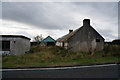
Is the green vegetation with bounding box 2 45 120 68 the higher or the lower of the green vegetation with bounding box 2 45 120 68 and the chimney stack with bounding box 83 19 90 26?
the lower

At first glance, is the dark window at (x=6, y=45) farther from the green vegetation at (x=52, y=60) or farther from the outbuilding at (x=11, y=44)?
the green vegetation at (x=52, y=60)

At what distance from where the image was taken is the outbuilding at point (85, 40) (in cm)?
2044

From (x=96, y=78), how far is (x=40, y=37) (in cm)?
4466

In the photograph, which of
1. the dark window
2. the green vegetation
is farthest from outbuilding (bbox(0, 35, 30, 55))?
the green vegetation

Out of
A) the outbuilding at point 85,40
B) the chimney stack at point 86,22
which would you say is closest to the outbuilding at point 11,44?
the outbuilding at point 85,40

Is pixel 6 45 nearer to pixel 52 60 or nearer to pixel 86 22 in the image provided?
pixel 52 60

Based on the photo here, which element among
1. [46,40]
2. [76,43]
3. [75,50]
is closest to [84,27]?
[76,43]

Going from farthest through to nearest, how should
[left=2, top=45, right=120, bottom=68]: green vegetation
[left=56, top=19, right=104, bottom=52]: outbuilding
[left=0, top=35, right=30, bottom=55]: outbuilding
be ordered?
1. [left=56, top=19, right=104, bottom=52]: outbuilding
2. [left=0, top=35, right=30, bottom=55]: outbuilding
3. [left=2, top=45, right=120, bottom=68]: green vegetation

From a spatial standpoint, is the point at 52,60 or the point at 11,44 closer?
the point at 52,60

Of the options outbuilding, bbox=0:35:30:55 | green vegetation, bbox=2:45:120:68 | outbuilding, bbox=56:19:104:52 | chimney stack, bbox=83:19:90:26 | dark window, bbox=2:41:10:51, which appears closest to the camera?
green vegetation, bbox=2:45:120:68

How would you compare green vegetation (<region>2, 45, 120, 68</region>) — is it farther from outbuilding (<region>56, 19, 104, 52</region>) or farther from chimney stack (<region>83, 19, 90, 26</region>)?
chimney stack (<region>83, 19, 90, 26</region>)

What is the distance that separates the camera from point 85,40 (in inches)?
827

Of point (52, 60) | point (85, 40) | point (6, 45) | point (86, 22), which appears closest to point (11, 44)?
point (6, 45)

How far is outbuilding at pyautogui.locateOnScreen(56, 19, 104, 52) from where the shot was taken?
20438mm
